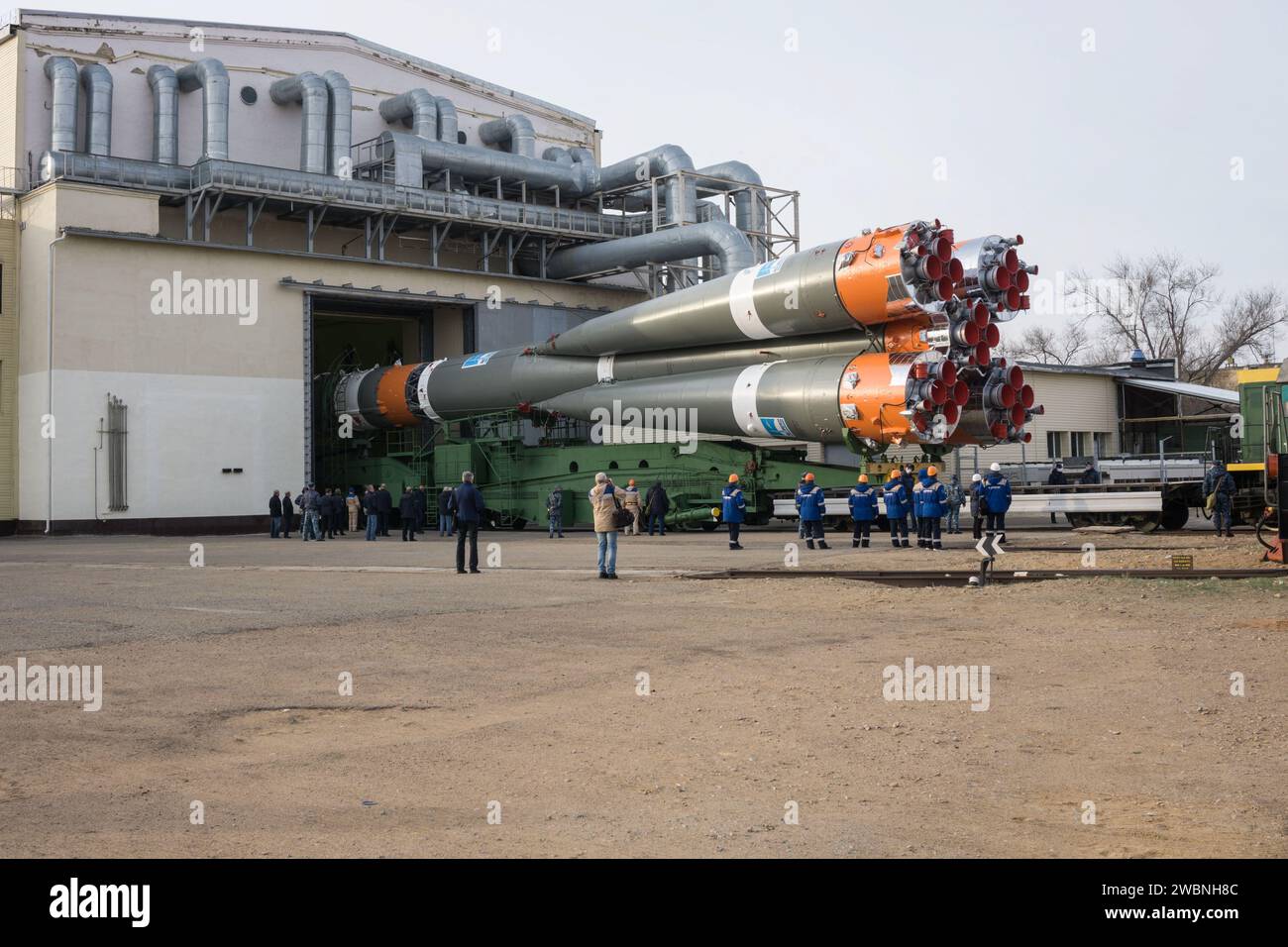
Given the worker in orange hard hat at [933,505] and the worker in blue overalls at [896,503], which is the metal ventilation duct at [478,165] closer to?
the worker in blue overalls at [896,503]

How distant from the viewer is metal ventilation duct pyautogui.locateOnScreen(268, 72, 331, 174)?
3516 centimetres

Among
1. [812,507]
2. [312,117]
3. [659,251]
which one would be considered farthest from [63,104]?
[812,507]

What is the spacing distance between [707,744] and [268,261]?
29623 mm

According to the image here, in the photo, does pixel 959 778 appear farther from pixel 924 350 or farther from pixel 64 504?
pixel 64 504

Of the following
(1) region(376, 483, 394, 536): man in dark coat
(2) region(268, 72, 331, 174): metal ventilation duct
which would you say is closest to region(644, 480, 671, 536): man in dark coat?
(1) region(376, 483, 394, 536): man in dark coat

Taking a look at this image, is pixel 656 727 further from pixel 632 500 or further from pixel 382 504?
pixel 382 504

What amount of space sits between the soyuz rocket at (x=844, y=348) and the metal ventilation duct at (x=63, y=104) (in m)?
16.4

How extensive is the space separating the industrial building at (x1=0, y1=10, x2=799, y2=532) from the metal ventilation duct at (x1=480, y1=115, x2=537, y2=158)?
0.08m

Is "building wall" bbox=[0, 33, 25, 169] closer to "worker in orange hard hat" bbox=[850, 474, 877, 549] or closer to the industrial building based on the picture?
the industrial building

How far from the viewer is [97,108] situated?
106ft

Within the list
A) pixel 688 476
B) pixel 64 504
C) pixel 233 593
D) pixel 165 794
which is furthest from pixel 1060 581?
pixel 64 504

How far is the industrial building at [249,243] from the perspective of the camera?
1190 inches

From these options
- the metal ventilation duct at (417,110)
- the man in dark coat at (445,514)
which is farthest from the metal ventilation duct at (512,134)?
the man in dark coat at (445,514)

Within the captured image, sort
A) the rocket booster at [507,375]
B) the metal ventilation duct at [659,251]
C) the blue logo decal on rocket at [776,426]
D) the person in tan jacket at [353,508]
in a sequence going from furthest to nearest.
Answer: the metal ventilation duct at [659,251] < the person in tan jacket at [353,508] < the rocket booster at [507,375] < the blue logo decal on rocket at [776,426]
